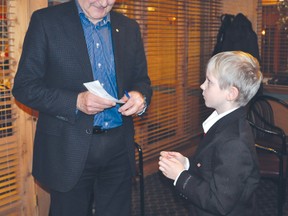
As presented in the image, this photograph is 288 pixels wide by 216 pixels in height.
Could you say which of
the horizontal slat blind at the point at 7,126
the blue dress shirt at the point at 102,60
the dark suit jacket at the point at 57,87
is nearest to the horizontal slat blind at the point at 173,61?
the horizontal slat blind at the point at 7,126

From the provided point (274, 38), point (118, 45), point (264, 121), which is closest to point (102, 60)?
point (118, 45)

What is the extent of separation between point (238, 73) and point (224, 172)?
465 mm

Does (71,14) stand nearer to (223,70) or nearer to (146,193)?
(223,70)

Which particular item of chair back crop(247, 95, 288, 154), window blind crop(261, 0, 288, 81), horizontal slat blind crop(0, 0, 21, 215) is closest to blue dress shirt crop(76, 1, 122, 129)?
horizontal slat blind crop(0, 0, 21, 215)

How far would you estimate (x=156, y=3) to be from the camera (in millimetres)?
4418

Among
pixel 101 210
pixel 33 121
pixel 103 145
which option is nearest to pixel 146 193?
pixel 33 121

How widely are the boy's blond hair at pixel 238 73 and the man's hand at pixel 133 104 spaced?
0.39m

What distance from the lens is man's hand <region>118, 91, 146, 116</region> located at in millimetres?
1943

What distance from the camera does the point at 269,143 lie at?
3.75m

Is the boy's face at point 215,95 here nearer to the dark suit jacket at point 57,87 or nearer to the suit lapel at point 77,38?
the dark suit jacket at point 57,87

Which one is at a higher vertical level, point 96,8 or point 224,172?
point 96,8

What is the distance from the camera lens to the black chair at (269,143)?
313 cm

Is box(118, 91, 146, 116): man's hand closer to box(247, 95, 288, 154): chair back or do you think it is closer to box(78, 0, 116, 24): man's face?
box(78, 0, 116, 24): man's face

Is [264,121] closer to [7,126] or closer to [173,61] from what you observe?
[173,61]
